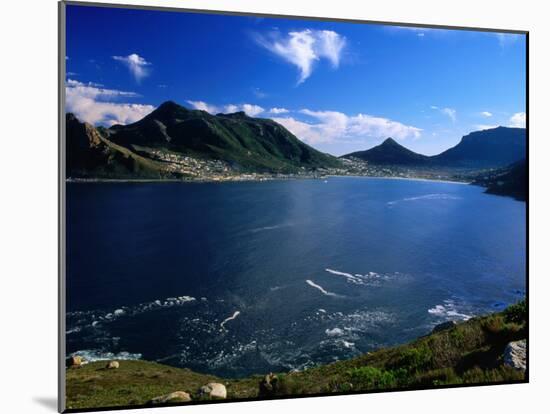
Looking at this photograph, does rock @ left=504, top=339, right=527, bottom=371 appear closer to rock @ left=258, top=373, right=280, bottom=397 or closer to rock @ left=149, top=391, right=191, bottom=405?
rock @ left=258, top=373, right=280, bottom=397

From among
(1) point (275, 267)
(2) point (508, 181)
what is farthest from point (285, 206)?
(2) point (508, 181)

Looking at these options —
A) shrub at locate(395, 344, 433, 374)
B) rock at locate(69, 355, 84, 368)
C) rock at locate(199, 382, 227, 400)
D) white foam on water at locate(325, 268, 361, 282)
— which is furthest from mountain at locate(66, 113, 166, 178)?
shrub at locate(395, 344, 433, 374)

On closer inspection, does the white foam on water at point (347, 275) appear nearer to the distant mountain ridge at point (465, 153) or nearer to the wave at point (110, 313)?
the distant mountain ridge at point (465, 153)

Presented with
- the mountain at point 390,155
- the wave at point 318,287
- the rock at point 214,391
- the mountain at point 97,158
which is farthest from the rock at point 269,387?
the mountain at point 390,155

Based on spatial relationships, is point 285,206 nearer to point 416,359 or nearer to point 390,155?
point 390,155

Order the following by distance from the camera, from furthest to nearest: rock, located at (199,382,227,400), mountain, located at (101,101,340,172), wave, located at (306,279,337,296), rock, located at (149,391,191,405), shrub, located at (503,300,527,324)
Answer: wave, located at (306,279,337,296) → mountain, located at (101,101,340,172) → shrub, located at (503,300,527,324) → rock, located at (199,382,227,400) → rock, located at (149,391,191,405)
